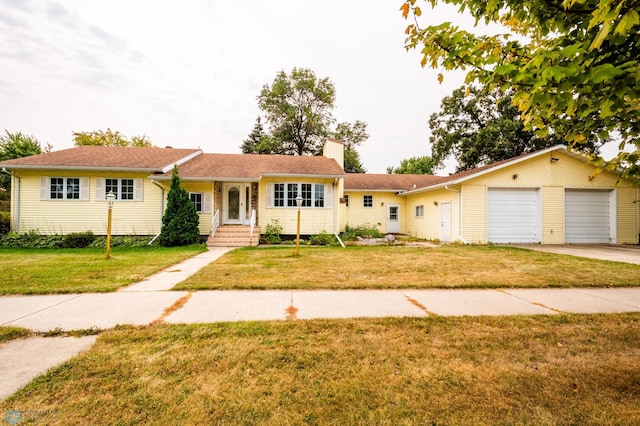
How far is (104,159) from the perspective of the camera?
43.6 ft

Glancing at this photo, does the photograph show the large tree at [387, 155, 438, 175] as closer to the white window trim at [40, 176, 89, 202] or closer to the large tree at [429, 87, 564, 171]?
the large tree at [429, 87, 564, 171]

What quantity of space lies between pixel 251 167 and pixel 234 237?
4.21m

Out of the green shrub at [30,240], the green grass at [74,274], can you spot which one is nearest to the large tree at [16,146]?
the green shrub at [30,240]

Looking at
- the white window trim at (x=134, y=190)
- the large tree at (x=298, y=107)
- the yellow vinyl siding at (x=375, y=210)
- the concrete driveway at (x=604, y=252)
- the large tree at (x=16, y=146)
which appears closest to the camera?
the concrete driveway at (x=604, y=252)

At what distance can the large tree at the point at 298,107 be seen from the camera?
28656mm

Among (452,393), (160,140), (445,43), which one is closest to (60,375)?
(452,393)

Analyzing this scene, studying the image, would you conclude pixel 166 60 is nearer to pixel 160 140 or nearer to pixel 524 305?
pixel 524 305

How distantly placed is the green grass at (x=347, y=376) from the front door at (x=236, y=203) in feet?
36.7

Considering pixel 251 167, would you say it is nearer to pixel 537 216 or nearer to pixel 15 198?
pixel 15 198

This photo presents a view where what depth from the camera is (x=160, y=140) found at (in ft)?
110

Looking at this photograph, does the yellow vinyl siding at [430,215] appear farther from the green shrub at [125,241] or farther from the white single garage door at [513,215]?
the green shrub at [125,241]

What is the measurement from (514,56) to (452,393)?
3454 millimetres

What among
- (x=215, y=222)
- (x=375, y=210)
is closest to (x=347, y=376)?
(x=215, y=222)

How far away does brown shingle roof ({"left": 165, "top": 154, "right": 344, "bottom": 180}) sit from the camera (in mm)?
13211
